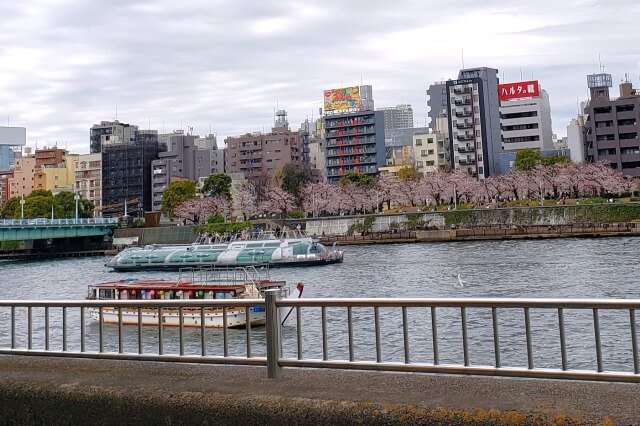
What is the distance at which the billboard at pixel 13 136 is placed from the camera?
173000mm

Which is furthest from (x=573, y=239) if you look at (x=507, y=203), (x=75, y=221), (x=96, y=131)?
(x=96, y=131)

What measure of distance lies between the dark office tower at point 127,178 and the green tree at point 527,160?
6634cm

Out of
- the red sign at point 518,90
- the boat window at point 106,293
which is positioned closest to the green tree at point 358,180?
the red sign at point 518,90

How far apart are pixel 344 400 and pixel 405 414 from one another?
51 centimetres

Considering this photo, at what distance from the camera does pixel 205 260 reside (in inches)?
2520

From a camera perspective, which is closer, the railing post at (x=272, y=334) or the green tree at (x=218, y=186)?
the railing post at (x=272, y=334)

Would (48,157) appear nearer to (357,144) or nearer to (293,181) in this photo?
(293,181)

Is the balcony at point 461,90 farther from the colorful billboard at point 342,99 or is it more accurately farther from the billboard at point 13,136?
the billboard at point 13,136

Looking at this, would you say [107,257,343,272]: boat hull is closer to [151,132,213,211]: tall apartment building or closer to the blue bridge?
the blue bridge

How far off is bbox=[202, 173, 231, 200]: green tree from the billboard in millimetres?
93164

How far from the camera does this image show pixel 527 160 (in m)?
92.0

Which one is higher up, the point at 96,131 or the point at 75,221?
the point at 96,131

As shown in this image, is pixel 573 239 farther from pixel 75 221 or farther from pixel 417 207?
pixel 75 221

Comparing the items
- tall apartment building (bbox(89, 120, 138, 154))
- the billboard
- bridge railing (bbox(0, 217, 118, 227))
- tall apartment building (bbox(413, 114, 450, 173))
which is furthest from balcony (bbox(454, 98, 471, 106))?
the billboard
